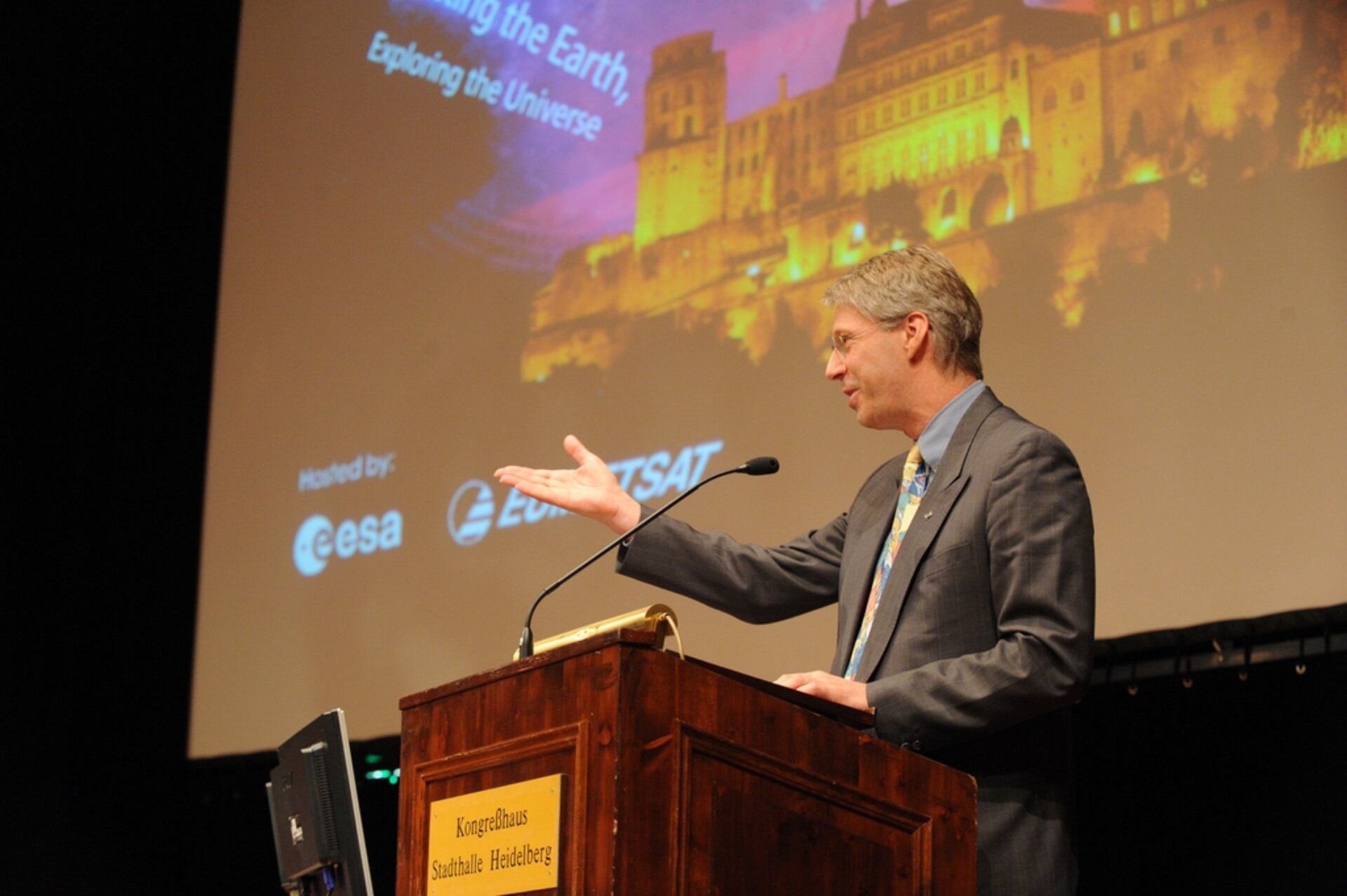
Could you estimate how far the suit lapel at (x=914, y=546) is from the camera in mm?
2295

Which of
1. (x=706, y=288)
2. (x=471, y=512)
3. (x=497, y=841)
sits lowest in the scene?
(x=497, y=841)

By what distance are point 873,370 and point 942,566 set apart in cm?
44

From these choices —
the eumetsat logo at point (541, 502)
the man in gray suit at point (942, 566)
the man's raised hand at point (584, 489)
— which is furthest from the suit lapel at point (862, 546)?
the eumetsat logo at point (541, 502)

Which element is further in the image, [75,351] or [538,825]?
[75,351]

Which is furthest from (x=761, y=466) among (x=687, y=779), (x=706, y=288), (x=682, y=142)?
(x=682, y=142)

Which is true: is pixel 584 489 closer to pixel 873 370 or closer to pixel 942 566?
pixel 873 370

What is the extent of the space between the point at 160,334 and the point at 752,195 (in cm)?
280

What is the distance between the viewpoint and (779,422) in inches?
156

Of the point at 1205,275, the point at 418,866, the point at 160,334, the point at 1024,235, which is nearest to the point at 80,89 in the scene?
the point at 160,334

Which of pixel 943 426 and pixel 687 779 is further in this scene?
pixel 943 426

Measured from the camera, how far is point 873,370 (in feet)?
8.43

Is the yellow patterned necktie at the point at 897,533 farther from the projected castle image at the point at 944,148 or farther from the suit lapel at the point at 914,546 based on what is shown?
the projected castle image at the point at 944,148

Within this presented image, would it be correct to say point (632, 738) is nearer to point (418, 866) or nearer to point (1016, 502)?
point (418, 866)

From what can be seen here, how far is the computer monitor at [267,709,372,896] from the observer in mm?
2348
